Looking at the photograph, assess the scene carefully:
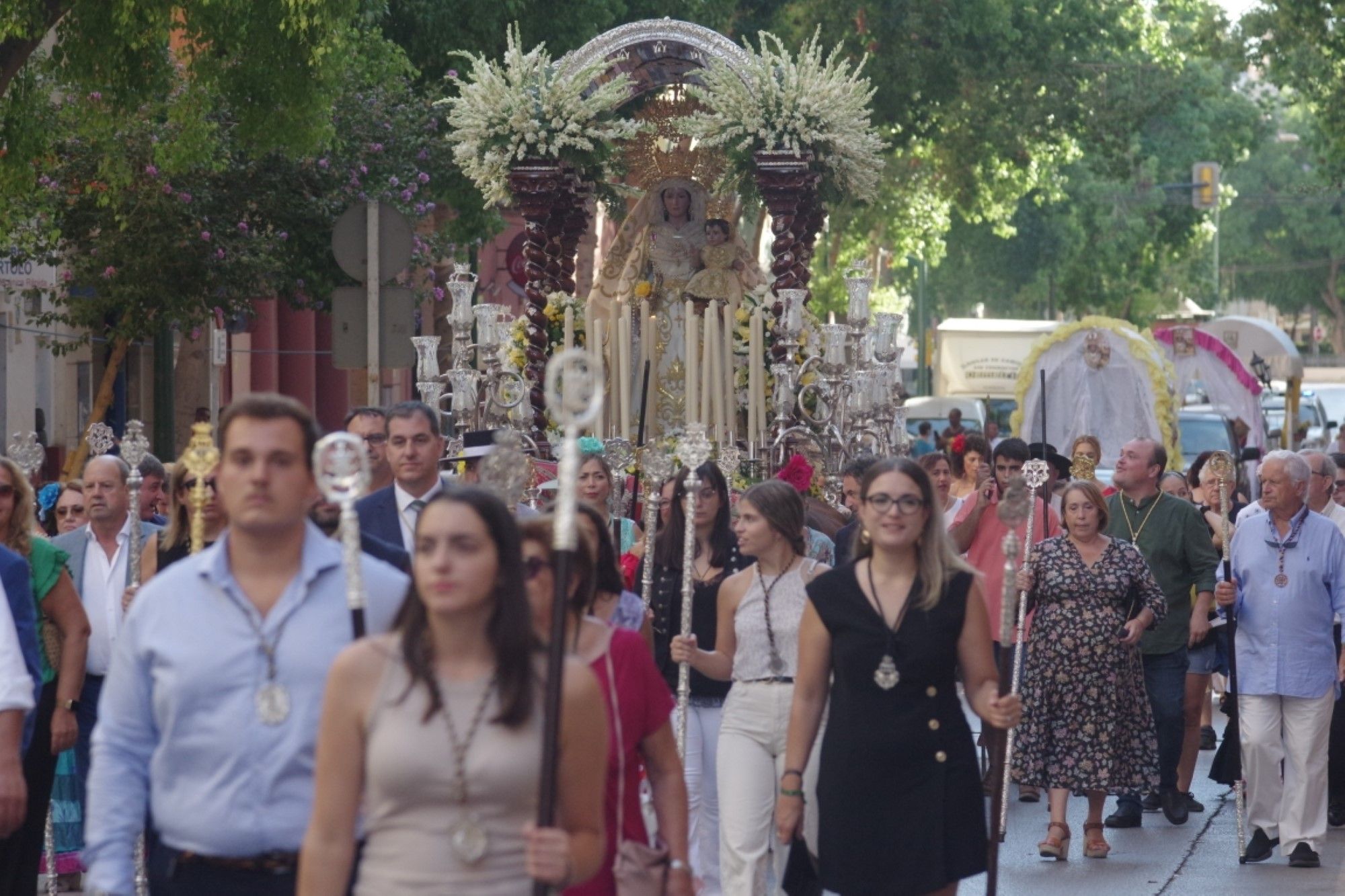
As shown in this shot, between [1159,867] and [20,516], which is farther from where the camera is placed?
[1159,867]

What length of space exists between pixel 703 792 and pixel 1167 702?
158 inches

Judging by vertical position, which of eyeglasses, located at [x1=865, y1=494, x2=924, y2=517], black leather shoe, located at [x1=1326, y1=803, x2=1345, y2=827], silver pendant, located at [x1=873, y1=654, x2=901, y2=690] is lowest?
black leather shoe, located at [x1=1326, y1=803, x2=1345, y2=827]

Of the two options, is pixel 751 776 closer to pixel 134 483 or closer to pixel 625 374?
pixel 134 483

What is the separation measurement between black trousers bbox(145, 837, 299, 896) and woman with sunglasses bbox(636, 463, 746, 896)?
12.5ft

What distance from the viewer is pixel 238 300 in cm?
2119

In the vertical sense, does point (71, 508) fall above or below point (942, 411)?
below

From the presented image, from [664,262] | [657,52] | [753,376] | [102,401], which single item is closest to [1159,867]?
[753,376]

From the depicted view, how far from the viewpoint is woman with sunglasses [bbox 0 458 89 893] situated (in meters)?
7.70

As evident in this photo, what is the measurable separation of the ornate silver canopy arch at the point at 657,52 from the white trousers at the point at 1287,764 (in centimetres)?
682

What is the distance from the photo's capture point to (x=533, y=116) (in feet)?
52.4

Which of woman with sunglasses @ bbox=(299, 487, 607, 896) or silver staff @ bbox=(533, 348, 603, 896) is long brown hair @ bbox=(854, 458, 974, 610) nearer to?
woman with sunglasses @ bbox=(299, 487, 607, 896)

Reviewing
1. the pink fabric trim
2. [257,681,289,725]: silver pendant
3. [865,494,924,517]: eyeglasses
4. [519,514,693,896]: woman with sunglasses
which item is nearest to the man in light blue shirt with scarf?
[257,681,289,725]: silver pendant

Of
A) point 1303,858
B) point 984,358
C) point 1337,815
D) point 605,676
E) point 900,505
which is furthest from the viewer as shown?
point 984,358

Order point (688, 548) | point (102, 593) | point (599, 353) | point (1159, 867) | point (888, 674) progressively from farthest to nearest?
point (599, 353) < point (1159, 867) < point (102, 593) < point (688, 548) < point (888, 674)
